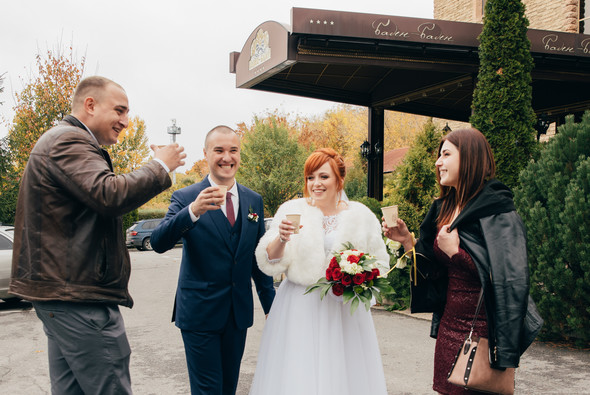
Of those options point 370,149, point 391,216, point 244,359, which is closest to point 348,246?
point 391,216

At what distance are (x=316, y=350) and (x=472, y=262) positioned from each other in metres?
1.33

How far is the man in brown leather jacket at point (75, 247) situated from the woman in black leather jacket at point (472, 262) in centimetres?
154

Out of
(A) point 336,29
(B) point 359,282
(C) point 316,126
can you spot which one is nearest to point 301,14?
(A) point 336,29

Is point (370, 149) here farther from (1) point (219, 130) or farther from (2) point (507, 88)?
(1) point (219, 130)

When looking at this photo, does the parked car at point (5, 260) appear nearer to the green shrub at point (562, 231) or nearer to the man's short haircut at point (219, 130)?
the man's short haircut at point (219, 130)

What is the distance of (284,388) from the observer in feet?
10.9

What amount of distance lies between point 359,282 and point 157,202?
48.5m

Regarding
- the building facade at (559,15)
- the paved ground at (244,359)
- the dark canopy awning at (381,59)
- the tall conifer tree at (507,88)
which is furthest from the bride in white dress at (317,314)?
the building facade at (559,15)

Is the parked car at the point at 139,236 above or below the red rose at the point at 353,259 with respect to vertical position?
below

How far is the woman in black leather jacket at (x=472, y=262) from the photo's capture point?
7.78 feet

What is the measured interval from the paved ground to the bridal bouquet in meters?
2.03

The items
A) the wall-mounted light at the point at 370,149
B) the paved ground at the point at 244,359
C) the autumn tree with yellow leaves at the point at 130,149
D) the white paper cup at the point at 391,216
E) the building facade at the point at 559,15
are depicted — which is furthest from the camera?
the autumn tree with yellow leaves at the point at 130,149

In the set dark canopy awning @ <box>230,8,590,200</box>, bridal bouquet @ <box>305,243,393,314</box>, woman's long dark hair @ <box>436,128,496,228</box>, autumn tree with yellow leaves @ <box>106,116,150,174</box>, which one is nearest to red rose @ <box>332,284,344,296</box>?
bridal bouquet @ <box>305,243,393,314</box>

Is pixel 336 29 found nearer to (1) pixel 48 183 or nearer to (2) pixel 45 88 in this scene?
(1) pixel 48 183
